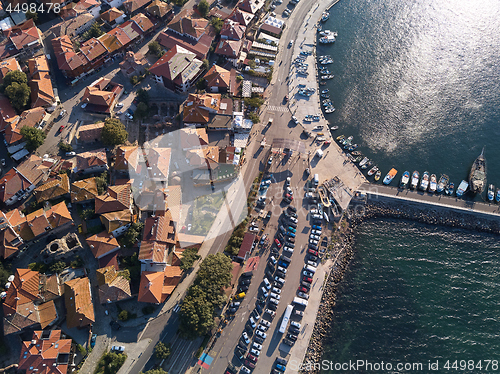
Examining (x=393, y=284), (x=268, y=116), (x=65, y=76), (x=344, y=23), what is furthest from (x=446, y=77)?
(x=65, y=76)

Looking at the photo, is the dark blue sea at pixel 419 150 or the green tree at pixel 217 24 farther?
the green tree at pixel 217 24

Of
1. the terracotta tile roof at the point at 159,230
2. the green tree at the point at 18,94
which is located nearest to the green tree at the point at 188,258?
the terracotta tile roof at the point at 159,230

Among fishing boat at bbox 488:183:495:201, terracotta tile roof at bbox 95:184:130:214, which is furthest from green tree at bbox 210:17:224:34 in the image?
fishing boat at bbox 488:183:495:201

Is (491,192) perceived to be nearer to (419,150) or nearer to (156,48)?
(419,150)

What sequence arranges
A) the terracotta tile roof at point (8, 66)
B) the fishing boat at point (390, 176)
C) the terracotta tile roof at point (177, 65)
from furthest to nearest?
the fishing boat at point (390, 176) < the terracotta tile roof at point (177, 65) < the terracotta tile roof at point (8, 66)

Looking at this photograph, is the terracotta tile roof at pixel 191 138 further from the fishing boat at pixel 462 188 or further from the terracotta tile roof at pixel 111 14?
the fishing boat at pixel 462 188
